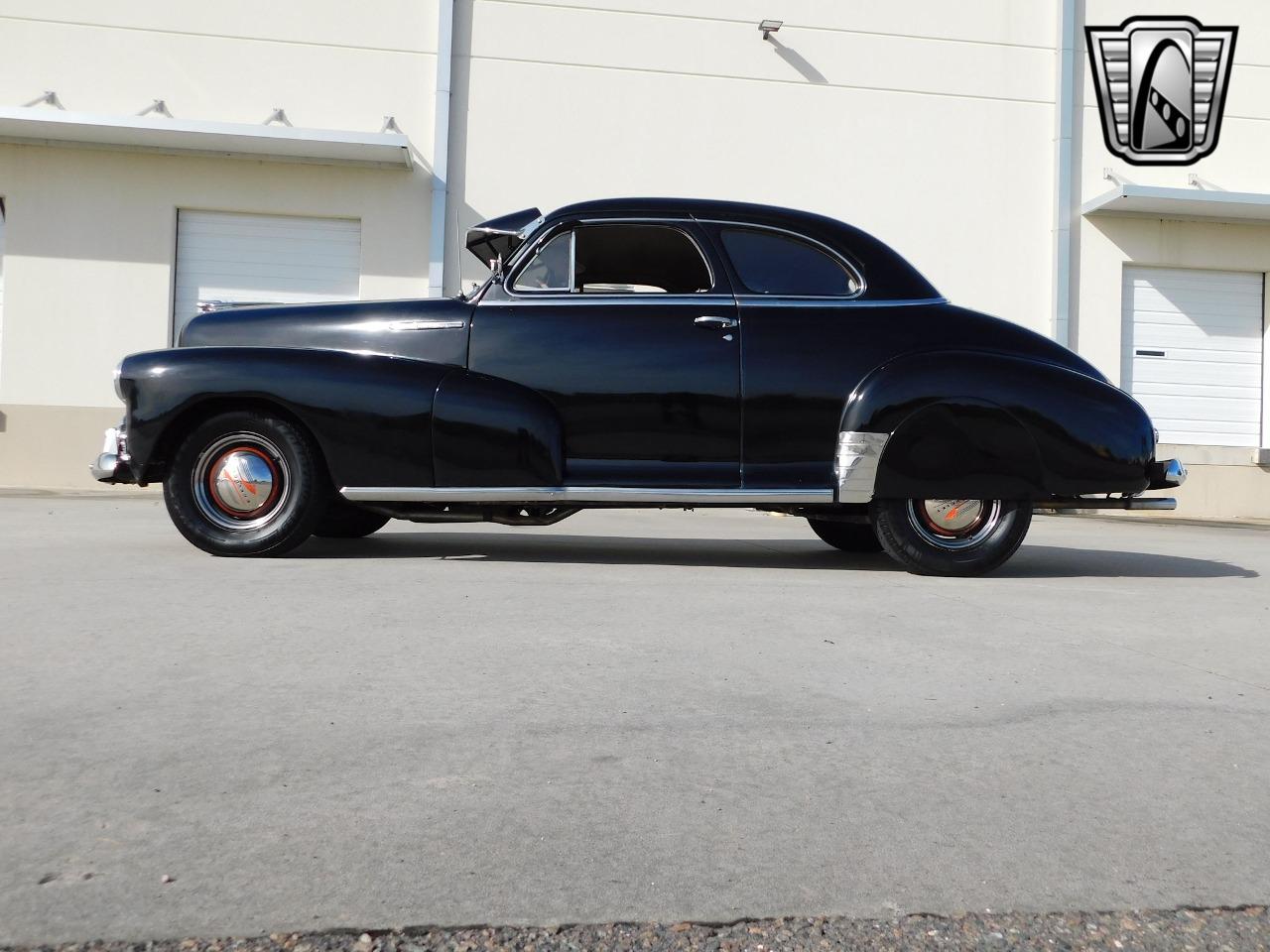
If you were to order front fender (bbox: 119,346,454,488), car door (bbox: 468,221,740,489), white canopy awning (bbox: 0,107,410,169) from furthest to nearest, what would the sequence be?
white canopy awning (bbox: 0,107,410,169) → car door (bbox: 468,221,740,489) → front fender (bbox: 119,346,454,488)

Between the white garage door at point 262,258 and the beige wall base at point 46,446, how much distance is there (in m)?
1.48

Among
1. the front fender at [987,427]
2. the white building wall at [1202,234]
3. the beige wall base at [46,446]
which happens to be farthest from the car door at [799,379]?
the white building wall at [1202,234]

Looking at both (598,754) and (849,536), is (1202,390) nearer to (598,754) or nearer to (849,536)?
(849,536)

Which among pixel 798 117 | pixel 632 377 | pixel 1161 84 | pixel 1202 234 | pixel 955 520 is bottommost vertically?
pixel 955 520

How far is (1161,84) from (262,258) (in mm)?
10846

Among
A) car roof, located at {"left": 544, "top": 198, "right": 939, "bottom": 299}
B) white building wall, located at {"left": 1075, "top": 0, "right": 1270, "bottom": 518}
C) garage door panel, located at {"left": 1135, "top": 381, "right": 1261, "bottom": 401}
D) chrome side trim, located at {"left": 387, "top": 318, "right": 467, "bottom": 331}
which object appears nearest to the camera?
chrome side trim, located at {"left": 387, "top": 318, "right": 467, "bottom": 331}

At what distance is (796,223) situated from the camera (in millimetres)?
5766

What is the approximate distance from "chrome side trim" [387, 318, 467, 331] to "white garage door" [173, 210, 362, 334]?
7810 mm

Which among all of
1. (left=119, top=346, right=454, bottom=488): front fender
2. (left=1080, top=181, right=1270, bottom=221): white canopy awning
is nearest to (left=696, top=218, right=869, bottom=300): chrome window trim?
(left=119, top=346, right=454, bottom=488): front fender

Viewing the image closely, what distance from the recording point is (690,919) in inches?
66.5

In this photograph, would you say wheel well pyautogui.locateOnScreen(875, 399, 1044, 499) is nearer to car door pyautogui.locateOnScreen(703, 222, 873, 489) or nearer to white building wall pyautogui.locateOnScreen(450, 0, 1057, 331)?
car door pyautogui.locateOnScreen(703, 222, 873, 489)

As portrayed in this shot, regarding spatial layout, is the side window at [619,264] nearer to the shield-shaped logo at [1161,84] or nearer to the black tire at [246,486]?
the black tire at [246,486]

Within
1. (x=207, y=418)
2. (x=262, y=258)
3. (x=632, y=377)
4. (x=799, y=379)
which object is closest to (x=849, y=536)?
(x=799, y=379)

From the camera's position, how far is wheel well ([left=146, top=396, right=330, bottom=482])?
5363 mm
